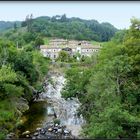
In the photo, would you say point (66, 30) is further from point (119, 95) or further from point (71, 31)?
point (119, 95)

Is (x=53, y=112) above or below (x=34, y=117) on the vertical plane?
below

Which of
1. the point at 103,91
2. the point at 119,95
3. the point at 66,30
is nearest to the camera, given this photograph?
the point at 119,95

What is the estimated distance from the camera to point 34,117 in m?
28.2

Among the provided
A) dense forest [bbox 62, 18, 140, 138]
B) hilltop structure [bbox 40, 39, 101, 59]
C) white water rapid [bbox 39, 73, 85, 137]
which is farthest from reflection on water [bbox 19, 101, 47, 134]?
hilltop structure [bbox 40, 39, 101, 59]

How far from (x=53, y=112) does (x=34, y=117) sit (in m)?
2.52

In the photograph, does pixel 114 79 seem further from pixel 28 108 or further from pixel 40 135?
pixel 28 108

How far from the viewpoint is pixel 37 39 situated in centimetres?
9294

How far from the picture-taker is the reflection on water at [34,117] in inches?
991

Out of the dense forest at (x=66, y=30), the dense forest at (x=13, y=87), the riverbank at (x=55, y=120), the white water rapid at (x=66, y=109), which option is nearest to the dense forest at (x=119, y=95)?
the white water rapid at (x=66, y=109)

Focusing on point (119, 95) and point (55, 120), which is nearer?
point (119, 95)

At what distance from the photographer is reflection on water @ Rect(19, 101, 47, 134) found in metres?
25.2

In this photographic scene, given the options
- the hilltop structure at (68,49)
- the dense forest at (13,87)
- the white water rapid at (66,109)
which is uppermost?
the dense forest at (13,87)

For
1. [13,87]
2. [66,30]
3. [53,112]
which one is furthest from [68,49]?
[13,87]

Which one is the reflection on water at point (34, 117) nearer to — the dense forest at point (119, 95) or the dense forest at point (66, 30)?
the dense forest at point (119, 95)
